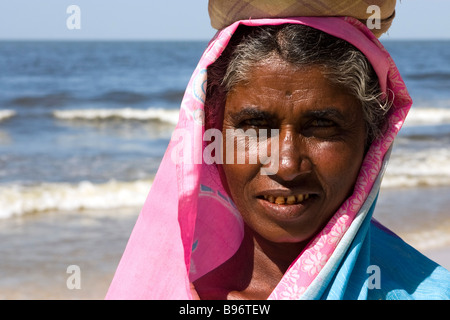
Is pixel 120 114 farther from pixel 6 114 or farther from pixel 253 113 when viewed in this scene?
pixel 253 113

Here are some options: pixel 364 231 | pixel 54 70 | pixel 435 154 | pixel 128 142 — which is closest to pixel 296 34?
pixel 364 231

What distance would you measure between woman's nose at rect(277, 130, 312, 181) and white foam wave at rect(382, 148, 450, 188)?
5.42m

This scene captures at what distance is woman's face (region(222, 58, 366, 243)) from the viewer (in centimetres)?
157

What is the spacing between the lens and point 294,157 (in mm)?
1552

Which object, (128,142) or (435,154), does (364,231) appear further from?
(128,142)

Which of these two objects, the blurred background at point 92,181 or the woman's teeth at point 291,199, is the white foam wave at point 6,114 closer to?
the blurred background at point 92,181

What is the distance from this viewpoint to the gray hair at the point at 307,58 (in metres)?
1.57

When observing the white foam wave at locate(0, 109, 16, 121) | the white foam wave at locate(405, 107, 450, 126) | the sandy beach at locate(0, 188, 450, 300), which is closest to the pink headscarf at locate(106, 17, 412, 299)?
the sandy beach at locate(0, 188, 450, 300)

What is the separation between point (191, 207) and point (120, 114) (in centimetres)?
1156

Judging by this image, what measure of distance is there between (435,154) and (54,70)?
49.9 ft

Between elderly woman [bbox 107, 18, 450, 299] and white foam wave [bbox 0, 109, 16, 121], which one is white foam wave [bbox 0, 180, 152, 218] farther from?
white foam wave [bbox 0, 109, 16, 121]

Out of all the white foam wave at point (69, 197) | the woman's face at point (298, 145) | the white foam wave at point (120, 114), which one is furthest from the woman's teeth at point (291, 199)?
the white foam wave at point (120, 114)

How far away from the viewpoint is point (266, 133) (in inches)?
63.4
